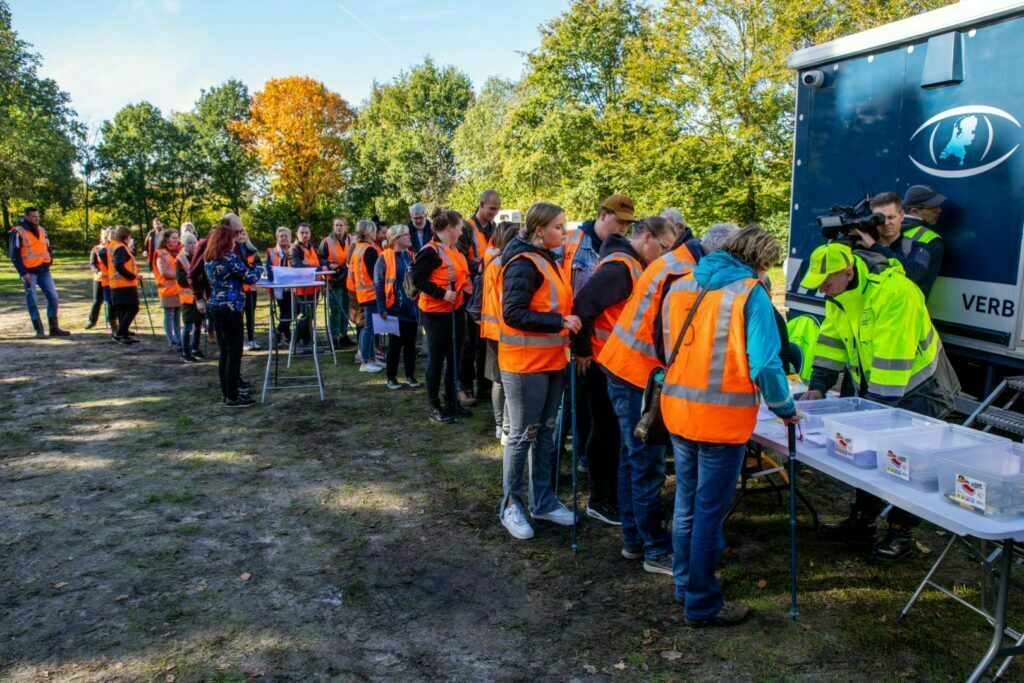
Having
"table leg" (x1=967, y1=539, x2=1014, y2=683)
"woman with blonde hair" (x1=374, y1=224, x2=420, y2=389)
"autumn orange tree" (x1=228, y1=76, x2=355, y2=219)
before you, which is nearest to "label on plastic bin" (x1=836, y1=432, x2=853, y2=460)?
"table leg" (x1=967, y1=539, x2=1014, y2=683)

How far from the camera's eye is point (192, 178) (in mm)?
45500

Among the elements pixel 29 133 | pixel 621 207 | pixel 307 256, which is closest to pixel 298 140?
pixel 29 133

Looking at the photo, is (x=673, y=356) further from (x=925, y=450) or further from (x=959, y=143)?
(x=959, y=143)

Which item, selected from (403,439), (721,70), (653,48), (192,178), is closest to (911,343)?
(403,439)

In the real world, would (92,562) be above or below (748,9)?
below

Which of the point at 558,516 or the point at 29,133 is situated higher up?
the point at 29,133

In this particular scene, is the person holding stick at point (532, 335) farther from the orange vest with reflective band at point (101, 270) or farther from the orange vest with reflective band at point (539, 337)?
the orange vest with reflective band at point (101, 270)

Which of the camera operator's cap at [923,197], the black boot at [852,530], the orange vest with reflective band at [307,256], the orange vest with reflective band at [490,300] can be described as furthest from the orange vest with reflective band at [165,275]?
the camera operator's cap at [923,197]

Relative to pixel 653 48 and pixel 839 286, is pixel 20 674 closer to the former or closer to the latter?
pixel 839 286

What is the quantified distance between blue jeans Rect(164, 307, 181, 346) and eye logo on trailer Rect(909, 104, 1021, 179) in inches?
412

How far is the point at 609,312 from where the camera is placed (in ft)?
14.3

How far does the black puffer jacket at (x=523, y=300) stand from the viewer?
13.7ft

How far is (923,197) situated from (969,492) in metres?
2.59

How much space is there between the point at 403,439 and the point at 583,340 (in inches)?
117
